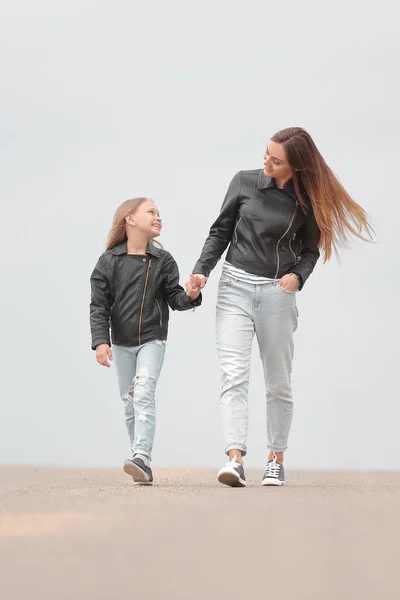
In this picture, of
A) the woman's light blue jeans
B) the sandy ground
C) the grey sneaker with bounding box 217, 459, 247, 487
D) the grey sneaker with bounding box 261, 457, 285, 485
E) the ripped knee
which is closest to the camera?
the sandy ground

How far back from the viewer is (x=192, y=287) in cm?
523

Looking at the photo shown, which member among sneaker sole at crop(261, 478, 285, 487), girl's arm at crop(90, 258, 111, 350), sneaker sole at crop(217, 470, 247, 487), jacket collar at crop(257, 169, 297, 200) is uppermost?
jacket collar at crop(257, 169, 297, 200)

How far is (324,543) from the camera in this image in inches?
126

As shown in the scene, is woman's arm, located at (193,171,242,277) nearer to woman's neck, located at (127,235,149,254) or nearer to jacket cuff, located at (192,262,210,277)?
jacket cuff, located at (192,262,210,277)

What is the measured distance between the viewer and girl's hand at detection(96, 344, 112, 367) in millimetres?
5445

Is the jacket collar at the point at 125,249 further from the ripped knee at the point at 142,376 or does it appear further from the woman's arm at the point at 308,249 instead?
the woman's arm at the point at 308,249

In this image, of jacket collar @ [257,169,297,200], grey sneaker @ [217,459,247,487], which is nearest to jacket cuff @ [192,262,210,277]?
jacket collar @ [257,169,297,200]

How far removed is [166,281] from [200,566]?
2891 millimetres

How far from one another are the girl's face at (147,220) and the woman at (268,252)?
53 centimetres

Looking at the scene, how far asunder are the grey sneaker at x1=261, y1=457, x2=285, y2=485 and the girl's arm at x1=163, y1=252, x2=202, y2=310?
A: 3.09ft

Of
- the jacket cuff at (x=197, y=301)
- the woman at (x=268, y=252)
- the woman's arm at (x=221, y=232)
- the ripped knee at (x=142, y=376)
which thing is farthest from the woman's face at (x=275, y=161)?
the ripped knee at (x=142, y=376)

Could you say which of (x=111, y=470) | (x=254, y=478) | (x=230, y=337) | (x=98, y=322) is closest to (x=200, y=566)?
(x=230, y=337)

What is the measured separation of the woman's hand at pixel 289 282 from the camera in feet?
17.0

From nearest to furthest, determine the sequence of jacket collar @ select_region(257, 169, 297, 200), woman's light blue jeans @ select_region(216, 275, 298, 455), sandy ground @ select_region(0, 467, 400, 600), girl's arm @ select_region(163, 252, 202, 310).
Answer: sandy ground @ select_region(0, 467, 400, 600)
woman's light blue jeans @ select_region(216, 275, 298, 455)
jacket collar @ select_region(257, 169, 297, 200)
girl's arm @ select_region(163, 252, 202, 310)
